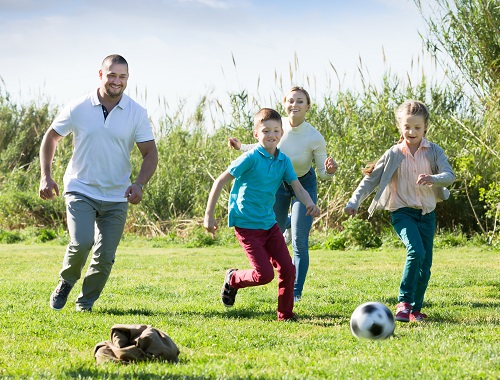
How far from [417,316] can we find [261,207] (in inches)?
64.3

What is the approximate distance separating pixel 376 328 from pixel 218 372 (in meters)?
1.43

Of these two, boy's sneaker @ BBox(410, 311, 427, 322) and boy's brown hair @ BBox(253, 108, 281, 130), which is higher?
boy's brown hair @ BBox(253, 108, 281, 130)

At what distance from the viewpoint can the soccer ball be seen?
217 inches

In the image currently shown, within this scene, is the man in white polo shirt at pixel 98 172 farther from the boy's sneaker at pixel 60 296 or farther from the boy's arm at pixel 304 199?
the boy's arm at pixel 304 199

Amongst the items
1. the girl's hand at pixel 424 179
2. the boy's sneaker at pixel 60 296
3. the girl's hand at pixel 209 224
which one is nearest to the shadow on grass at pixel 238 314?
the boy's sneaker at pixel 60 296

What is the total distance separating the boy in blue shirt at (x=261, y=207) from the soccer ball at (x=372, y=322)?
3.98ft

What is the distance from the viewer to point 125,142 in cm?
707

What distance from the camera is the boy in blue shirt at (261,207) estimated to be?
→ 22.0ft

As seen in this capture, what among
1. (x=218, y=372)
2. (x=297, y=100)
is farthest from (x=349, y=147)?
(x=218, y=372)

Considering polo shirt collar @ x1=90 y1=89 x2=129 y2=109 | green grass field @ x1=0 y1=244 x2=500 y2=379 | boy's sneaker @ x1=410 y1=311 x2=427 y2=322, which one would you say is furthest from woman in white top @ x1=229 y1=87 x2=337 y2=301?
boy's sneaker @ x1=410 y1=311 x2=427 y2=322

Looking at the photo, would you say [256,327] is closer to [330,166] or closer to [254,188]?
[254,188]

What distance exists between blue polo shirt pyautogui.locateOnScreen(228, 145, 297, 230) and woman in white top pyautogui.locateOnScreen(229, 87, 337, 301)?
2.72 feet

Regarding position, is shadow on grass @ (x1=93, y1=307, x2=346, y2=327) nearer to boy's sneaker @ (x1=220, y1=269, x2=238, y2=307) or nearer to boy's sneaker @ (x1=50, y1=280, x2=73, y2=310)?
boy's sneaker @ (x1=220, y1=269, x2=238, y2=307)

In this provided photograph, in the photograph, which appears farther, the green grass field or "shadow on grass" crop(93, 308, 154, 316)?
"shadow on grass" crop(93, 308, 154, 316)
